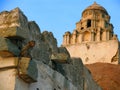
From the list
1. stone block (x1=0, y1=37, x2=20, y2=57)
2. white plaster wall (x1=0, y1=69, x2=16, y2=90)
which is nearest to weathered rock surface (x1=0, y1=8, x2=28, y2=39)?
stone block (x1=0, y1=37, x2=20, y2=57)

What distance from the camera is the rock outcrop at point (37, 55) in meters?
6.19

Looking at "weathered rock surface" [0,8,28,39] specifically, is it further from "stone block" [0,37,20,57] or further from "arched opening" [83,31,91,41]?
"arched opening" [83,31,91,41]

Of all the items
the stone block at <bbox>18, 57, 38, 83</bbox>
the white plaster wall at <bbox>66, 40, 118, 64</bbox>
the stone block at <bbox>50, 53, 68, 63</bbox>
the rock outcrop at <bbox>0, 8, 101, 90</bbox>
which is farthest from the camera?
the white plaster wall at <bbox>66, 40, 118, 64</bbox>

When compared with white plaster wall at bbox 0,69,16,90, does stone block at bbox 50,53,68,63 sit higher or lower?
higher

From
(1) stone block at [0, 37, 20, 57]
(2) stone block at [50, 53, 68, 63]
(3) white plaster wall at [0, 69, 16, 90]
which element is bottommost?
(3) white plaster wall at [0, 69, 16, 90]

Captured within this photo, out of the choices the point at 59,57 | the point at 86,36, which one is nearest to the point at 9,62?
the point at 59,57

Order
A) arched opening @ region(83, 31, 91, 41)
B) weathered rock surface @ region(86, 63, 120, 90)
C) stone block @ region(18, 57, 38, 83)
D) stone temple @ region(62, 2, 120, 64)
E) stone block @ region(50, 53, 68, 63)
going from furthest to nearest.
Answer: arched opening @ region(83, 31, 91, 41)
stone temple @ region(62, 2, 120, 64)
weathered rock surface @ region(86, 63, 120, 90)
stone block @ region(50, 53, 68, 63)
stone block @ region(18, 57, 38, 83)

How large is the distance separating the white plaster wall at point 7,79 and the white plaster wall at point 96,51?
44072 mm

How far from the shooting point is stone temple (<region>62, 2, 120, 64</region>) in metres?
50.4

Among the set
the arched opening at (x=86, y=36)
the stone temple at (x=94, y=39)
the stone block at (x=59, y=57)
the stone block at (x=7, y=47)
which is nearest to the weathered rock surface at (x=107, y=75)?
the stone temple at (x=94, y=39)

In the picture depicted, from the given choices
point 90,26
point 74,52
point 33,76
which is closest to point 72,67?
point 33,76

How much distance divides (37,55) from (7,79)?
1118mm

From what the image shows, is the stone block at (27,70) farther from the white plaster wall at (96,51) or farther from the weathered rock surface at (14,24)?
the white plaster wall at (96,51)

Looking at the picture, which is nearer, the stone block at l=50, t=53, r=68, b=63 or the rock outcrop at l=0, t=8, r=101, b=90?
the rock outcrop at l=0, t=8, r=101, b=90
